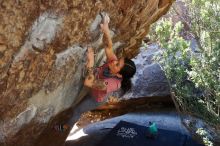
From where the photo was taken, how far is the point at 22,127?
4.52 m

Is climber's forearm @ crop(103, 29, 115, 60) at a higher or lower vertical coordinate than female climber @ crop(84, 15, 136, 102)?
higher

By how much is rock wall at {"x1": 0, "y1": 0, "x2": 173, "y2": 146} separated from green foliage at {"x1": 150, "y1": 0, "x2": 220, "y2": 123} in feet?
2.34

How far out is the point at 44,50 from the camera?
4008mm

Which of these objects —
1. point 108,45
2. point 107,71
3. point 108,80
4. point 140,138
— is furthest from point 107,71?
point 140,138

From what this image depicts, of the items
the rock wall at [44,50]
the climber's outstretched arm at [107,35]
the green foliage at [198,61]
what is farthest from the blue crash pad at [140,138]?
the climber's outstretched arm at [107,35]

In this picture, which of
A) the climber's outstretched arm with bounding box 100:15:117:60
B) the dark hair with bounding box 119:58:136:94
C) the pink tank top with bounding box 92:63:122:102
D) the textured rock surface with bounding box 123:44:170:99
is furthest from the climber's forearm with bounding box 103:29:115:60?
the textured rock surface with bounding box 123:44:170:99

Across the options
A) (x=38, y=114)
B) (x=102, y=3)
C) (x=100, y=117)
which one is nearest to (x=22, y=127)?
(x=38, y=114)

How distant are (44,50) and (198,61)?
252cm

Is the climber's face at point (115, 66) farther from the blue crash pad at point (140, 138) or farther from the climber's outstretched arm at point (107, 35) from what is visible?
the blue crash pad at point (140, 138)

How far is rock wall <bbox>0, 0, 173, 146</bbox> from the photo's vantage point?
359 centimetres

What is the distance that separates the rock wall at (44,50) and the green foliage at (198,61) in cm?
71

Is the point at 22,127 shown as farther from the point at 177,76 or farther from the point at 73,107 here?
the point at 177,76

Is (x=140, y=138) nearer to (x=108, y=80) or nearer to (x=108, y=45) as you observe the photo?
(x=108, y=80)

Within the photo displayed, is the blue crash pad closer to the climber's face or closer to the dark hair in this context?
the dark hair
